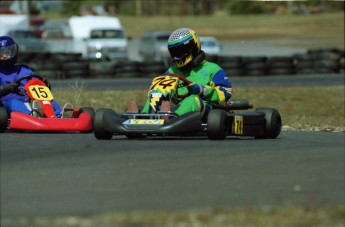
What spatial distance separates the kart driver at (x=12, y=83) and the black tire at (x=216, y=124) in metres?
2.39

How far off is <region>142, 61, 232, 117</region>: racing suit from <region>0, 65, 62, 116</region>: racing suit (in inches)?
65.3

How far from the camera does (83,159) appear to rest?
8.21 m

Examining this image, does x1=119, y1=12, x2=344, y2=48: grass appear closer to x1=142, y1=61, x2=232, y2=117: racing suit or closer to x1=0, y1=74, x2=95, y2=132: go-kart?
x1=0, y1=74, x2=95, y2=132: go-kart

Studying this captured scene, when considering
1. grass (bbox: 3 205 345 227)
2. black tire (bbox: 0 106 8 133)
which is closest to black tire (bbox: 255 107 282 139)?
black tire (bbox: 0 106 8 133)

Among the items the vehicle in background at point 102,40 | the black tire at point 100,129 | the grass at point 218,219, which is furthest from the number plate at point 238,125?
the vehicle in background at point 102,40

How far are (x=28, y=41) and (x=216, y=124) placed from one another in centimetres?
3138

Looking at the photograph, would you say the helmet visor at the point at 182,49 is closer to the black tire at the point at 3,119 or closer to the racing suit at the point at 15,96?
the racing suit at the point at 15,96

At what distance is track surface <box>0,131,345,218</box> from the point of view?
6973mm

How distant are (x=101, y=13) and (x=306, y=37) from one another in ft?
83.0

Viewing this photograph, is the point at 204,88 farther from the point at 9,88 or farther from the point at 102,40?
the point at 102,40

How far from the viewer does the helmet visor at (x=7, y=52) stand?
40.7ft

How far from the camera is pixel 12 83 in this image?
12000 millimetres

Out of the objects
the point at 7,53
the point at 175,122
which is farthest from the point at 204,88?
the point at 7,53

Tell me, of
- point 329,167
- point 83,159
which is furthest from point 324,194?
point 83,159
